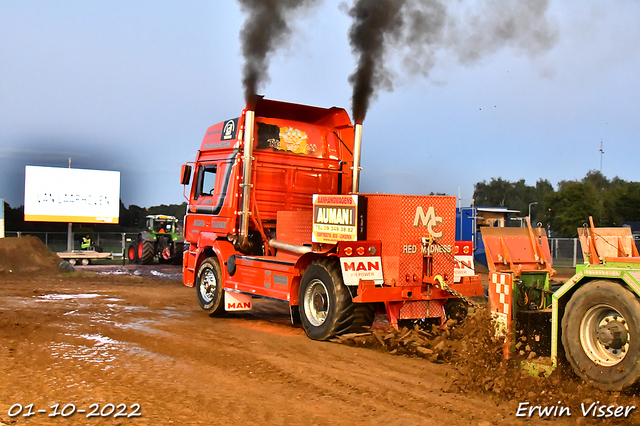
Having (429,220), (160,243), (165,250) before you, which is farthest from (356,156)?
(160,243)

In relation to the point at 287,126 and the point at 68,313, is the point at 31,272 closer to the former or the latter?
the point at 68,313

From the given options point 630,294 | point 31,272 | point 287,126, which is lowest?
point 31,272

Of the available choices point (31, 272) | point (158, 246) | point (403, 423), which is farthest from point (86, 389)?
point (158, 246)

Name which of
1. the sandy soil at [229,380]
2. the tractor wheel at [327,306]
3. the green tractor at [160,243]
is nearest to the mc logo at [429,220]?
the tractor wheel at [327,306]

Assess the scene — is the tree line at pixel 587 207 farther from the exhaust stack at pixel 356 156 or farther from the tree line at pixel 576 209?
the exhaust stack at pixel 356 156

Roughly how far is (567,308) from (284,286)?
186 inches

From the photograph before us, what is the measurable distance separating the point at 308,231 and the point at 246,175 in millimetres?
1661

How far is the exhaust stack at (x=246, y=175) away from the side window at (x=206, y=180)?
119 centimetres

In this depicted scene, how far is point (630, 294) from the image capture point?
16.4ft

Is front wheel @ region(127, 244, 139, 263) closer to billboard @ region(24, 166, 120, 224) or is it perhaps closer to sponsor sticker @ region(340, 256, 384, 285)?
billboard @ region(24, 166, 120, 224)

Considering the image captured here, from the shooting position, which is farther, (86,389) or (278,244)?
(278,244)

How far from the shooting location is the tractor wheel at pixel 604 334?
4910 mm

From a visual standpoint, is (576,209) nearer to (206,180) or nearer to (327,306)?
(206,180)

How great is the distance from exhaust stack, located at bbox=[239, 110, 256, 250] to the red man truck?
2 centimetres
